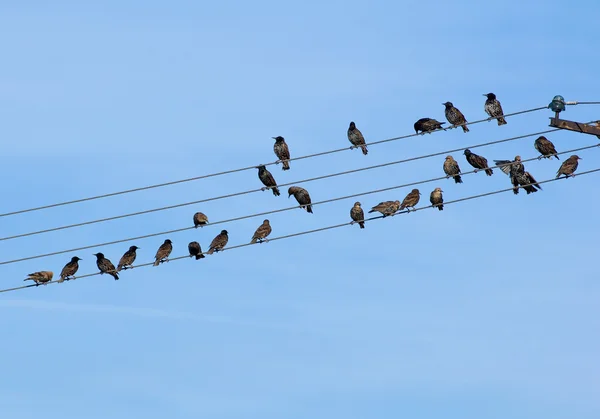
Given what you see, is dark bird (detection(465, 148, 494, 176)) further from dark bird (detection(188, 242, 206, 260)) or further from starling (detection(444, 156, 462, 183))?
dark bird (detection(188, 242, 206, 260))

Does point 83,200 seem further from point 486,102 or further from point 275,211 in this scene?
point 486,102

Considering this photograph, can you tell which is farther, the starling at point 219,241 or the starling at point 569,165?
the starling at point 219,241

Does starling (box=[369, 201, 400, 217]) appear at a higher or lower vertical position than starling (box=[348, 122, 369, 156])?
lower

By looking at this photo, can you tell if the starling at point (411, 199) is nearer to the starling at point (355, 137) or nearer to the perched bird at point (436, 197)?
the perched bird at point (436, 197)

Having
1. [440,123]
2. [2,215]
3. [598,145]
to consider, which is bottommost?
[598,145]

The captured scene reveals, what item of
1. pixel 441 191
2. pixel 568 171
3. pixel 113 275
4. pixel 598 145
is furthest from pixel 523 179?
pixel 113 275

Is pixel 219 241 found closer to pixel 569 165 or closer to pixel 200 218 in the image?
pixel 200 218

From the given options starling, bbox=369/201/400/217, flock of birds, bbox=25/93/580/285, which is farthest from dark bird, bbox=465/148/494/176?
starling, bbox=369/201/400/217

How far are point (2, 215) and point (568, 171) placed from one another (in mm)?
9896

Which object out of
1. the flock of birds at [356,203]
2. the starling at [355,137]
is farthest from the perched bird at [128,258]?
the starling at [355,137]

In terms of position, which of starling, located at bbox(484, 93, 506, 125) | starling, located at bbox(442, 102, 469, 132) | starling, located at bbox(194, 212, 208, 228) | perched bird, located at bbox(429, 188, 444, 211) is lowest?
perched bird, located at bbox(429, 188, 444, 211)

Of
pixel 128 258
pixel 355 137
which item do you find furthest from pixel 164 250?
pixel 355 137

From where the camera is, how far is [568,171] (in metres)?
25.5

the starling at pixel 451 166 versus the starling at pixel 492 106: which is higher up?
the starling at pixel 492 106
